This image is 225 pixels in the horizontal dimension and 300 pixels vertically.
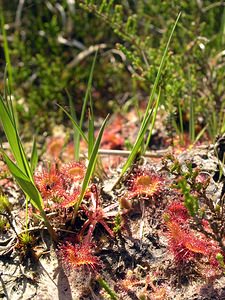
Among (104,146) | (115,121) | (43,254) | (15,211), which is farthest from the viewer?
(115,121)

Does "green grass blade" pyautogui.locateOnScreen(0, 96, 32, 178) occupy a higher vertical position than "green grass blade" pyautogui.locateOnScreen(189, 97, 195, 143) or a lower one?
higher

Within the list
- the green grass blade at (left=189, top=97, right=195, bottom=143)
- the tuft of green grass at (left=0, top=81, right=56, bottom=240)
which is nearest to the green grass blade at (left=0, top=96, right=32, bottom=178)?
the tuft of green grass at (left=0, top=81, right=56, bottom=240)

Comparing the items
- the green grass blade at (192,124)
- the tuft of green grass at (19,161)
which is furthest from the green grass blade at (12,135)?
the green grass blade at (192,124)

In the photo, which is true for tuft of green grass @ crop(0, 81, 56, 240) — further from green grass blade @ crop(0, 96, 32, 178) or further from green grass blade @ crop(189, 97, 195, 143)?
green grass blade @ crop(189, 97, 195, 143)

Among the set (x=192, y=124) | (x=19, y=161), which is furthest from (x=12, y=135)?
(x=192, y=124)

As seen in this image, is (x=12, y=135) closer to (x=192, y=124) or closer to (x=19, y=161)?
(x=19, y=161)

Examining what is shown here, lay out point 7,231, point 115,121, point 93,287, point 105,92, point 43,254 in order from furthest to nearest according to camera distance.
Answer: point 105,92, point 115,121, point 7,231, point 43,254, point 93,287

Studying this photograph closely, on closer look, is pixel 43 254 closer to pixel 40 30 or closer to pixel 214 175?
pixel 214 175

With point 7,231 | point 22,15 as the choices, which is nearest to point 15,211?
point 7,231

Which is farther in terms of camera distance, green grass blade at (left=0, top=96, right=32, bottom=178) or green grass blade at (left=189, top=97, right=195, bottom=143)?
green grass blade at (left=189, top=97, right=195, bottom=143)
